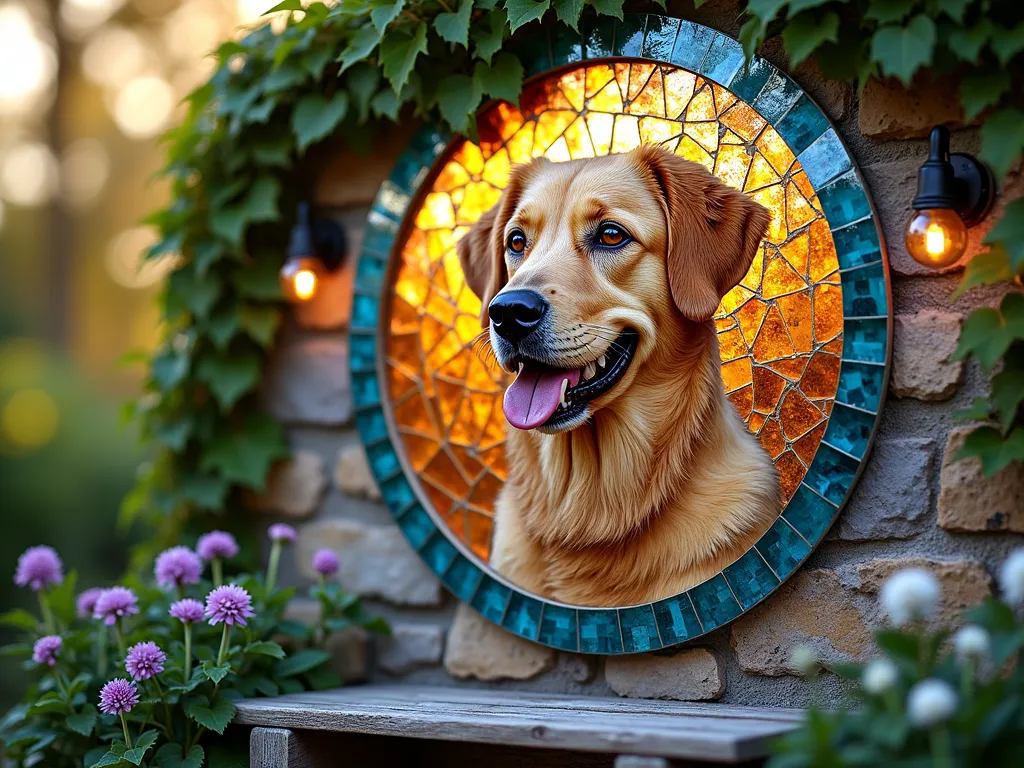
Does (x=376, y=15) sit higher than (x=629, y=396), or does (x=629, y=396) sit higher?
(x=376, y=15)

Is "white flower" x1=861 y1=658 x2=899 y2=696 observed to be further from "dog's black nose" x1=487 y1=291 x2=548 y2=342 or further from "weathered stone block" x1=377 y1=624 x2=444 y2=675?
"weathered stone block" x1=377 y1=624 x2=444 y2=675

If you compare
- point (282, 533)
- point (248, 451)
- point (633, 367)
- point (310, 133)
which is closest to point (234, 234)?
point (310, 133)

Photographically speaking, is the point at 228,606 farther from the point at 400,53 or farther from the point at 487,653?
the point at 400,53

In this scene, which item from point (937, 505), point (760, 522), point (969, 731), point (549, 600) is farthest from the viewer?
point (549, 600)

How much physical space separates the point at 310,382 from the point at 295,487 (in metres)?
0.30

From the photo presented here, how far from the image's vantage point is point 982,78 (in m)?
1.86

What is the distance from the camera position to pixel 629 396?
7.32ft

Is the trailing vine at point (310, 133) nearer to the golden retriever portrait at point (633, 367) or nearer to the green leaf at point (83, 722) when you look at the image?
the golden retriever portrait at point (633, 367)

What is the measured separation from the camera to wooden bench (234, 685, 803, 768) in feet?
5.65

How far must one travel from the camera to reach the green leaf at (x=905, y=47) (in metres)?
1.81

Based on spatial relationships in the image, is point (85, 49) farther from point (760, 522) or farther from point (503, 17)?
point (760, 522)

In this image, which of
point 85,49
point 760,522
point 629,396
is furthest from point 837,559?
point 85,49

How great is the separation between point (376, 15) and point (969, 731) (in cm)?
194

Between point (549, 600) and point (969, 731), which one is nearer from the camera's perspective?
point (969, 731)
